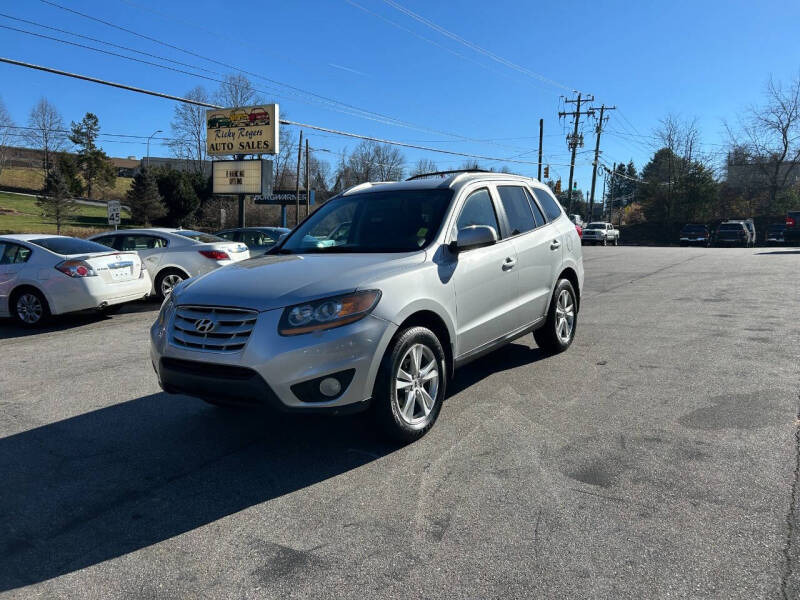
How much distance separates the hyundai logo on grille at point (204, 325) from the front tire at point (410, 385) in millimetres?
1096

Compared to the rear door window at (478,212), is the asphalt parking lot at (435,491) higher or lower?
lower

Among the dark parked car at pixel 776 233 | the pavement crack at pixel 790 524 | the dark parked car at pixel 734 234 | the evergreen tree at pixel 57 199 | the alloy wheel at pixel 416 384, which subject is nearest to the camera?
the pavement crack at pixel 790 524

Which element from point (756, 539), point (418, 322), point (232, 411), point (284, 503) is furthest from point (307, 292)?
point (756, 539)

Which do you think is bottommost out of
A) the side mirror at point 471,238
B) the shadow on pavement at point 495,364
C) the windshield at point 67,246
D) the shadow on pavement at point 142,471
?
the shadow on pavement at point 142,471

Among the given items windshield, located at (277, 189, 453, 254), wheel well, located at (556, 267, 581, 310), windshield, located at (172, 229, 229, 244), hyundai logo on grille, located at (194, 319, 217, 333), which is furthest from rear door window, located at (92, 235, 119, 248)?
hyundai logo on grille, located at (194, 319, 217, 333)

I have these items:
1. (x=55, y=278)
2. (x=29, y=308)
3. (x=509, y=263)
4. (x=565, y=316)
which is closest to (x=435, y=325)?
(x=509, y=263)

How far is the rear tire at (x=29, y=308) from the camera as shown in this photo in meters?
9.64

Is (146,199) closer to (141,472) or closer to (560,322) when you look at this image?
(560,322)

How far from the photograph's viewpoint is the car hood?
12.5ft

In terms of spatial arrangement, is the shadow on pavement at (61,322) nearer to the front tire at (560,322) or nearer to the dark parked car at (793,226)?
the front tire at (560,322)

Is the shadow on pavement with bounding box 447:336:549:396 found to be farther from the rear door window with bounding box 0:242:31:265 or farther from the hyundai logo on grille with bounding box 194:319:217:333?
the rear door window with bounding box 0:242:31:265

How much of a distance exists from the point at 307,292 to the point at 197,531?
4.82ft

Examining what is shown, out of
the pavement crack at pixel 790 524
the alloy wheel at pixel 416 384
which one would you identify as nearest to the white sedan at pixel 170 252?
the alloy wheel at pixel 416 384

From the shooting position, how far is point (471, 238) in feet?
15.2
